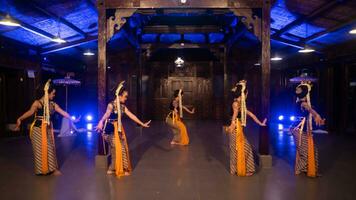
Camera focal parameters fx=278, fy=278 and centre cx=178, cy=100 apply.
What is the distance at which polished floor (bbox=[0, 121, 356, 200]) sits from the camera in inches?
160

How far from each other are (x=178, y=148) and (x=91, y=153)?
224 cm

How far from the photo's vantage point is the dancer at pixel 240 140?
489 centimetres

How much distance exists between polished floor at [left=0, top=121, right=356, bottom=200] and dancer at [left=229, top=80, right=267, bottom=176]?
20cm

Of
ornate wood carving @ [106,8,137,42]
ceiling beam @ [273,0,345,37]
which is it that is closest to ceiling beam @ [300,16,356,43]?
ceiling beam @ [273,0,345,37]

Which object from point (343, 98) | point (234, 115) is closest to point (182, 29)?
point (343, 98)

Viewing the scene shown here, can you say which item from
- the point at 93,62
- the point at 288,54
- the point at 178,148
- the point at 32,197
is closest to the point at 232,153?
the point at 178,148

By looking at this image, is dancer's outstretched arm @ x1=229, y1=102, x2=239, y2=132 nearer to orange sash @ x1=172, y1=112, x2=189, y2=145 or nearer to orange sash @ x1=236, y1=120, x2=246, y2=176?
orange sash @ x1=236, y1=120, x2=246, y2=176

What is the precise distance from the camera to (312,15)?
7.66 m

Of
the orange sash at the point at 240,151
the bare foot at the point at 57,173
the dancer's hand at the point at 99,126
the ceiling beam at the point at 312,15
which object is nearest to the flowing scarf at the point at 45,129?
the bare foot at the point at 57,173

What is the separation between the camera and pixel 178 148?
24.6ft

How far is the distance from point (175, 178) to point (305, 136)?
238 cm

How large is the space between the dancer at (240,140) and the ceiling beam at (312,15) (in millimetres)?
3647

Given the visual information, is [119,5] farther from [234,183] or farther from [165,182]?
[234,183]

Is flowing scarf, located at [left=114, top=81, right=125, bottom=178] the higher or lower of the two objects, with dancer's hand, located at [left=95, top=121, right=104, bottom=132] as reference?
lower
